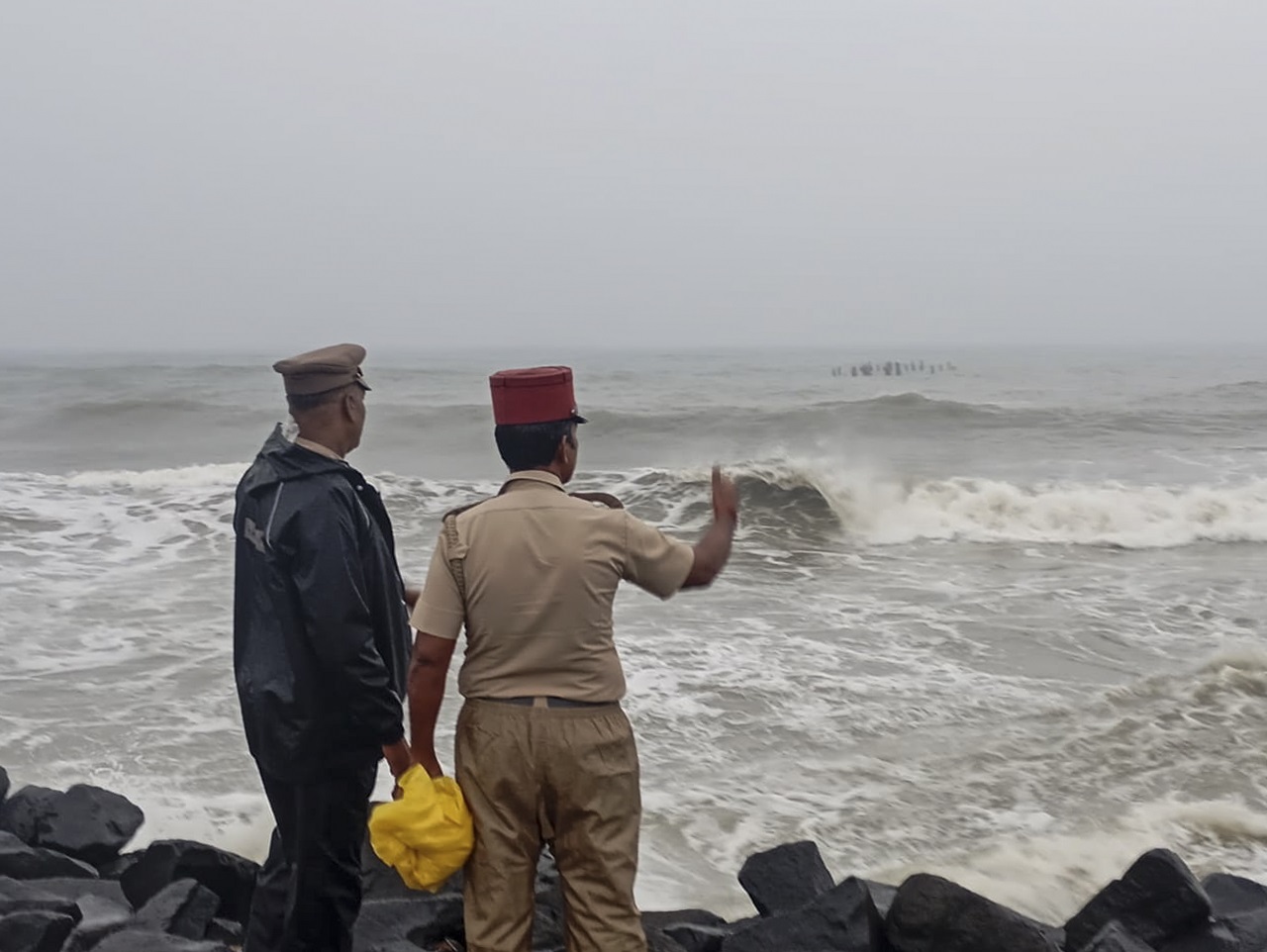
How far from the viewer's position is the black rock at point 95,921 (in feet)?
12.1

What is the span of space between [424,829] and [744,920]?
6.28 ft

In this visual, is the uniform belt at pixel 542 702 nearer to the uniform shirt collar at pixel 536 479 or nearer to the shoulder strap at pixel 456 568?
the shoulder strap at pixel 456 568

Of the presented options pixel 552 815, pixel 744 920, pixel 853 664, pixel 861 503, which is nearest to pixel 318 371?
pixel 552 815

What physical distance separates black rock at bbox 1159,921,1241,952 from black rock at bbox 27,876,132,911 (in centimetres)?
352

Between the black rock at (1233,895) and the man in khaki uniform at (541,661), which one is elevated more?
the man in khaki uniform at (541,661)

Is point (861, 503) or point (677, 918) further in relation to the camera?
point (861, 503)

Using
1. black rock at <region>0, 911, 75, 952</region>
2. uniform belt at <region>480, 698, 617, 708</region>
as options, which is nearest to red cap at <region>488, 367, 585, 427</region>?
uniform belt at <region>480, 698, 617, 708</region>

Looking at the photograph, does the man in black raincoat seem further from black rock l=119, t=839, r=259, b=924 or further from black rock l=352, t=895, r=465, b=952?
black rock l=119, t=839, r=259, b=924

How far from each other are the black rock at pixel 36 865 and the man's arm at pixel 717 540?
10.0 ft

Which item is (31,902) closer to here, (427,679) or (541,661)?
(427,679)

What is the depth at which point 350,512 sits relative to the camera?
303cm

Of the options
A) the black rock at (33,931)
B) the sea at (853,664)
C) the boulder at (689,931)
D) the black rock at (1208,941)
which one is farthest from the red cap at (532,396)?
the sea at (853,664)

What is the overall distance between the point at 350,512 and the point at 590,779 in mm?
907

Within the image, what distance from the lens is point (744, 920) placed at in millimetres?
4223
